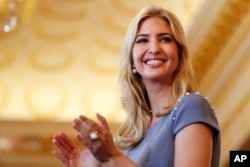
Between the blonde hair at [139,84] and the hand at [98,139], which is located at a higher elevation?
the blonde hair at [139,84]

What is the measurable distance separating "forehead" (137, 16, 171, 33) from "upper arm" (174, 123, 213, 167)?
0.94 feet

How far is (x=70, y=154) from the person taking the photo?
155 centimetres

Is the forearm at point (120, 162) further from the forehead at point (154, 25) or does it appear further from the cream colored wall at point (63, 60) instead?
the cream colored wall at point (63, 60)

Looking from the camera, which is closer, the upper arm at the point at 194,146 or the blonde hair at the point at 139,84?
the upper arm at the point at 194,146

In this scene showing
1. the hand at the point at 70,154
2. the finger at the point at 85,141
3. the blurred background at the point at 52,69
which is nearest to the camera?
the finger at the point at 85,141

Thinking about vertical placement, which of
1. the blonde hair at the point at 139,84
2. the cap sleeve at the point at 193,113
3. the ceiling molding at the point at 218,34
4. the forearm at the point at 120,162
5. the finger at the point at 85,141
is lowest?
the forearm at the point at 120,162

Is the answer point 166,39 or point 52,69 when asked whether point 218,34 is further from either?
point 166,39

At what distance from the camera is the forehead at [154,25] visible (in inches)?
62.4

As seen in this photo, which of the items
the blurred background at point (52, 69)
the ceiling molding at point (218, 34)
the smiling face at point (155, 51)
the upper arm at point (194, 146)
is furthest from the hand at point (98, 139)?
the blurred background at point (52, 69)

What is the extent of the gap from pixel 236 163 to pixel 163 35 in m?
1.78

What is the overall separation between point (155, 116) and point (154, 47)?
6.2 inches

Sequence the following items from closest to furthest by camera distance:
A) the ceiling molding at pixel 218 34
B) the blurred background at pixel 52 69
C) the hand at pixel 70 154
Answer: the hand at pixel 70 154
the ceiling molding at pixel 218 34
the blurred background at pixel 52 69

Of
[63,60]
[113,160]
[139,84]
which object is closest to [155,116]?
[139,84]

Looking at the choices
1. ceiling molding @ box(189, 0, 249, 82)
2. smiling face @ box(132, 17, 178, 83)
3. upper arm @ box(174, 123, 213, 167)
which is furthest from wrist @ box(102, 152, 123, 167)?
ceiling molding @ box(189, 0, 249, 82)
